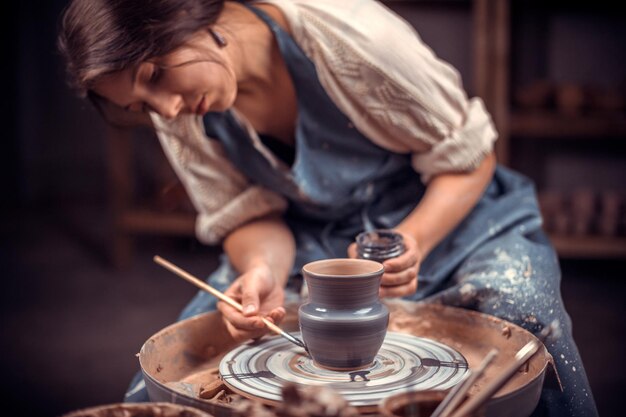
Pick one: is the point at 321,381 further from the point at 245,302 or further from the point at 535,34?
the point at 535,34

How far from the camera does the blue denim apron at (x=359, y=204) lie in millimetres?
1255

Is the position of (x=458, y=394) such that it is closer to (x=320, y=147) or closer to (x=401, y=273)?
(x=401, y=273)

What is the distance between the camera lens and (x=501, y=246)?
1292 millimetres

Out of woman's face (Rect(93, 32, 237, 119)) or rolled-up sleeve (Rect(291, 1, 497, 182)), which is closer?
woman's face (Rect(93, 32, 237, 119))

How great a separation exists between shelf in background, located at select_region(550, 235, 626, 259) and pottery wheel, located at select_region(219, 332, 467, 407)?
83.3 inches

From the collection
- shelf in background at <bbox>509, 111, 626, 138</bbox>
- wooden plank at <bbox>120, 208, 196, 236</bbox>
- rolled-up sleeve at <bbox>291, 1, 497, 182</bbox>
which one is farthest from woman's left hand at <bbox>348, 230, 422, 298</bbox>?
wooden plank at <bbox>120, 208, 196, 236</bbox>

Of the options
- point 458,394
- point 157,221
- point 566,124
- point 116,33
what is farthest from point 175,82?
point 157,221

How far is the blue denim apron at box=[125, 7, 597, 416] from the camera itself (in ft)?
4.12

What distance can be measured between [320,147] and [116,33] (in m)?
0.47

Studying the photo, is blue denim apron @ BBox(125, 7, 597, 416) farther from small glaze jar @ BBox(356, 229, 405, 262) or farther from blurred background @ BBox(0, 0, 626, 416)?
blurred background @ BBox(0, 0, 626, 416)

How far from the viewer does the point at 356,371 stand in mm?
944

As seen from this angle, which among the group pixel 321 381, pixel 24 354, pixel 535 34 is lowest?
pixel 24 354

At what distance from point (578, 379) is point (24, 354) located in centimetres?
202

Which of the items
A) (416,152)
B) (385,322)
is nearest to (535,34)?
(416,152)
